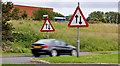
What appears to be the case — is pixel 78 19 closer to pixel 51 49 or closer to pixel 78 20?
pixel 78 20

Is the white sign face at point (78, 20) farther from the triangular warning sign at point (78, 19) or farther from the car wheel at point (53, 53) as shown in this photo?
the car wheel at point (53, 53)

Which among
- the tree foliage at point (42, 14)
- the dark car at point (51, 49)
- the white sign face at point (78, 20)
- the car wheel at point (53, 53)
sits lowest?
the car wheel at point (53, 53)

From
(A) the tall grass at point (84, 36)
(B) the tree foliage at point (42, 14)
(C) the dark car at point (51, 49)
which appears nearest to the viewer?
(C) the dark car at point (51, 49)

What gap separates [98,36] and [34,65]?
1150 cm

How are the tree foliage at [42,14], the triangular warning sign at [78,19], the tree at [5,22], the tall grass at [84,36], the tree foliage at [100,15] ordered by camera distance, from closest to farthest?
1. the triangular warning sign at [78,19]
2. the tree at [5,22]
3. the tall grass at [84,36]
4. the tree foliage at [100,15]
5. the tree foliage at [42,14]

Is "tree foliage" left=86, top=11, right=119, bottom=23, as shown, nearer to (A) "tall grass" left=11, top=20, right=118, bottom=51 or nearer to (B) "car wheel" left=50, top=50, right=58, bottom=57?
(A) "tall grass" left=11, top=20, right=118, bottom=51

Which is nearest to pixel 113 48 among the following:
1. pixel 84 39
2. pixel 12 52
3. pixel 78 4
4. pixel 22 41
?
pixel 84 39

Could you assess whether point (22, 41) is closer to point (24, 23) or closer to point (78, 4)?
point (24, 23)

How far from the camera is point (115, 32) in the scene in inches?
1069

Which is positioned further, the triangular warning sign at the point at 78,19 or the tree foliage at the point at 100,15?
the tree foliage at the point at 100,15

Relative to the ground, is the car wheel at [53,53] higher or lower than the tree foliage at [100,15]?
lower

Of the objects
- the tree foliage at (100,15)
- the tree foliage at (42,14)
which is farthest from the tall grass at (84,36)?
the tree foliage at (42,14)

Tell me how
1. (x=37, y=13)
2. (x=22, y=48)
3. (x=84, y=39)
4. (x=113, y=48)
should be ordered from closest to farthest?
1. (x=22, y=48)
2. (x=84, y=39)
3. (x=113, y=48)
4. (x=37, y=13)

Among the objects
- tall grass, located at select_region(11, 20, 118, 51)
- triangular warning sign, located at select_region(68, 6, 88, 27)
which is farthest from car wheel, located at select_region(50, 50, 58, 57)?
tall grass, located at select_region(11, 20, 118, 51)
